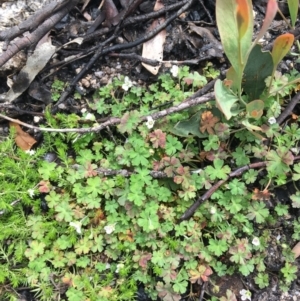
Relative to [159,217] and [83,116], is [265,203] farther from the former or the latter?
[83,116]

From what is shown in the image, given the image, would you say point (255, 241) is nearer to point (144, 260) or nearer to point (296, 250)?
point (296, 250)

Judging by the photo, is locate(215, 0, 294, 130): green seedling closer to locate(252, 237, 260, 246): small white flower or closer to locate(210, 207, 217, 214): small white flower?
locate(210, 207, 217, 214): small white flower

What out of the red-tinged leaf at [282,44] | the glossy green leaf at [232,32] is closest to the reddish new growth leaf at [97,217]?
the glossy green leaf at [232,32]

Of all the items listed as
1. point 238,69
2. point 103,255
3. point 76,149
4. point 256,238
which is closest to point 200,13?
point 238,69

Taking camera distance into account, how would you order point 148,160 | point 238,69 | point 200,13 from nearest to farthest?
point 238,69
point 148,160
point 200,13

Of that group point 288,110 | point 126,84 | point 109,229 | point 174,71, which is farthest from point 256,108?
point 109,229

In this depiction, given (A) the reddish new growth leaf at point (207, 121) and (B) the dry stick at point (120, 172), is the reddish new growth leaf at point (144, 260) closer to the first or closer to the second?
(B) the dry stick at point (120, 172)

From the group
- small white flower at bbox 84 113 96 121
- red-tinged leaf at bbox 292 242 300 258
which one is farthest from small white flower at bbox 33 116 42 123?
red-tinged leaf at bbox 292 242 300 258
